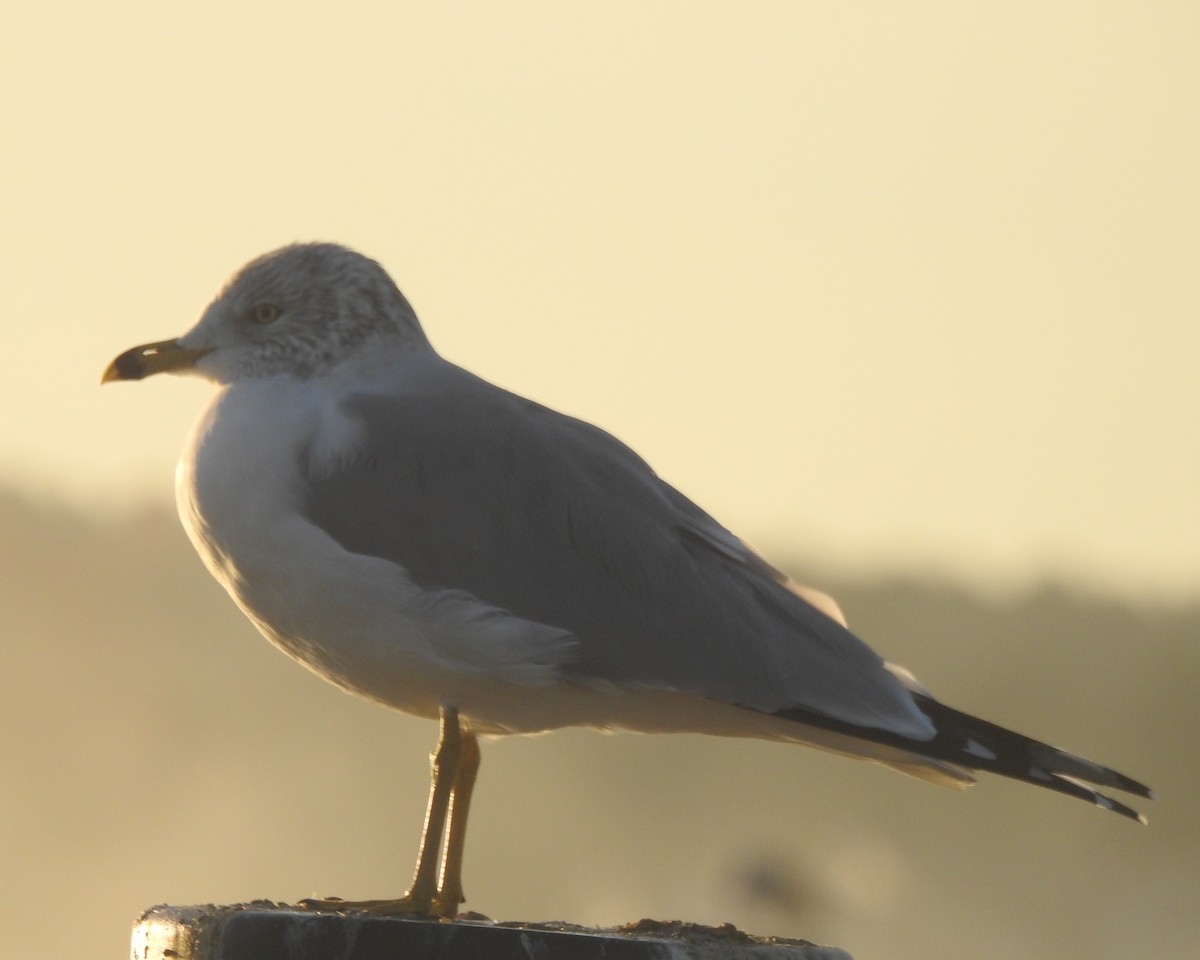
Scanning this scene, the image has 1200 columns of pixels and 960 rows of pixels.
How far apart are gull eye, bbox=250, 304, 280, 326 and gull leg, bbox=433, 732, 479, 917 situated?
1.10m

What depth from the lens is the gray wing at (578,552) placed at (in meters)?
4.98

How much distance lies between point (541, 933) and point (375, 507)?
4.22 feet

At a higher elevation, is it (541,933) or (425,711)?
(425,711)

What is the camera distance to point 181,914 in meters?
4.27

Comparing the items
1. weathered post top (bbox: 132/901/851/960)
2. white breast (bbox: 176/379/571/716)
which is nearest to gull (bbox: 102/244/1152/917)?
white breast (bbox: 176/379/571/716)

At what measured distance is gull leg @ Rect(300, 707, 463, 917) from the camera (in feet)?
16.1

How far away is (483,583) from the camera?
499cm

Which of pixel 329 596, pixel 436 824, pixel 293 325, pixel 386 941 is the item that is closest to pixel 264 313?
pixel 293 325

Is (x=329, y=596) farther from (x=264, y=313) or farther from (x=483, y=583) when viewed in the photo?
(x=264, y=313)

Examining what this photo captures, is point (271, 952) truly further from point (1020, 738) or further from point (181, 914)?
point (1020, 738)

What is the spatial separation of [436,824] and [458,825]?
7.5 inches

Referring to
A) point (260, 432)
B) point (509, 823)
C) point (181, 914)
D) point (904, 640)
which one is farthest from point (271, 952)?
point (904, 640)

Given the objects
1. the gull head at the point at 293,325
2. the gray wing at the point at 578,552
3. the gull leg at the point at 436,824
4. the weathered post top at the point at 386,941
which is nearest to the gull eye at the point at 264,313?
the gull head at the point at 293,325

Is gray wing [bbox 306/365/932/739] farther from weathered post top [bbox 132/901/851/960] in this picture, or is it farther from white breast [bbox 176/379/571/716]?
weathered post top [bbox 132/901/851/960]
